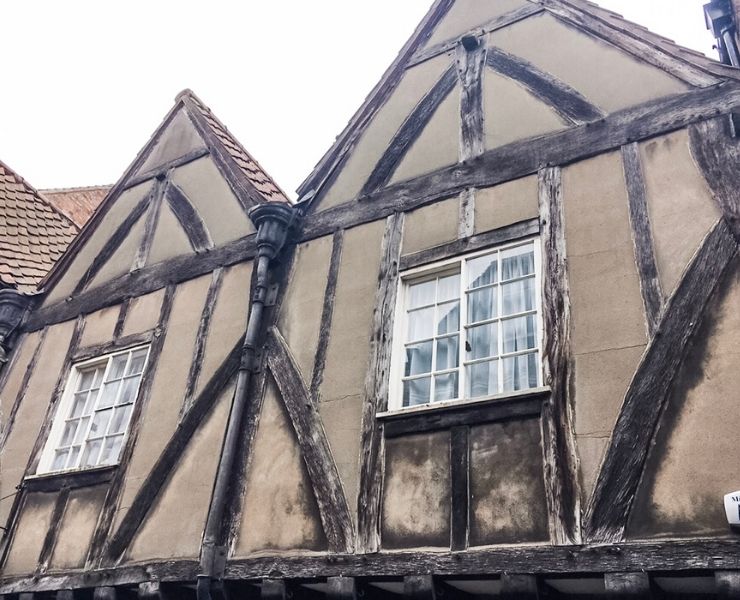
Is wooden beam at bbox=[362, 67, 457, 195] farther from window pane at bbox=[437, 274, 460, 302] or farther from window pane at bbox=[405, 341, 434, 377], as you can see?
window pane at bbox=[405, 341, 434, 377]

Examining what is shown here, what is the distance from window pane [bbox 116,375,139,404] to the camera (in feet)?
23.9

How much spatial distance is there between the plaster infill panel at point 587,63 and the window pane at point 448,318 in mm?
2133

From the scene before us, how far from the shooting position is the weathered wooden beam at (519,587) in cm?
416

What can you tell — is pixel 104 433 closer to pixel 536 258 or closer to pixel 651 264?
pixel 536 258

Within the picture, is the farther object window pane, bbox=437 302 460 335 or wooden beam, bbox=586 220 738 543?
window pane, bbox=437 302 460 335

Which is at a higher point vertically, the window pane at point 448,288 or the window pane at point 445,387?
the window pane at point 448,288

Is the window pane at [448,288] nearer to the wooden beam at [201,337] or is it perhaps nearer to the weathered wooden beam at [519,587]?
the weathered wooden beam at [519,587]

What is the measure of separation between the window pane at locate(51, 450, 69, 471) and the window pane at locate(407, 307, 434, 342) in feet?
13.2

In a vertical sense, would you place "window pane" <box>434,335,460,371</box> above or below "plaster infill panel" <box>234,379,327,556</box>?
above

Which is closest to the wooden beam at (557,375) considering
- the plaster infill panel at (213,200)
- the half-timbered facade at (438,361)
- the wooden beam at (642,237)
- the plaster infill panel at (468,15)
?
the half-timbered facade at (438,361)

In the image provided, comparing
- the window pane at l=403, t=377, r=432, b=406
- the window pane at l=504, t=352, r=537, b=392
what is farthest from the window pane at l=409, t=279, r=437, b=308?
the window pane at l=504, t=352, r=537, b=392

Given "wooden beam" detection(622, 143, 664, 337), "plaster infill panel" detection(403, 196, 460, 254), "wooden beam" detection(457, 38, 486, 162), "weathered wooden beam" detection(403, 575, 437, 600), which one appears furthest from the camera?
"wooden beam" detection(457, 38, 486, 162)

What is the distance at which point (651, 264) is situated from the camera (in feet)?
16.1

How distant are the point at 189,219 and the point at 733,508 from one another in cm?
648
